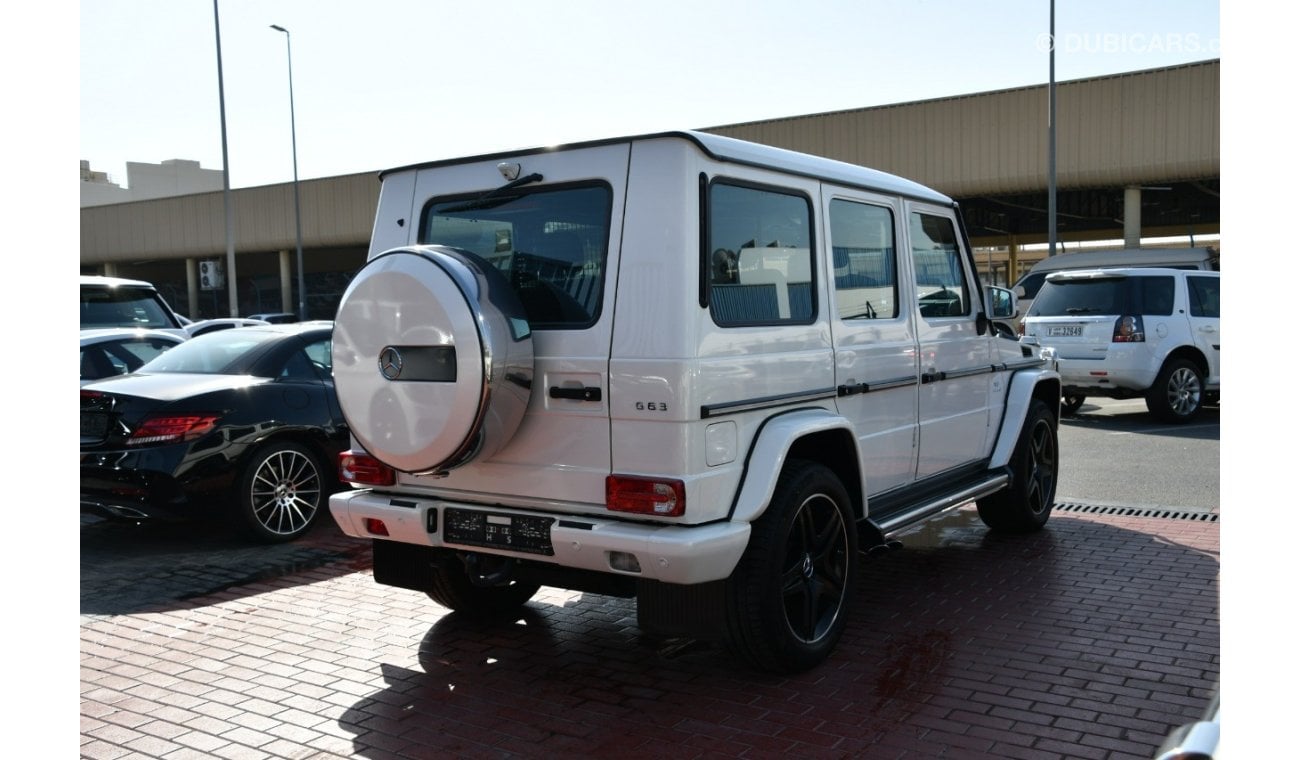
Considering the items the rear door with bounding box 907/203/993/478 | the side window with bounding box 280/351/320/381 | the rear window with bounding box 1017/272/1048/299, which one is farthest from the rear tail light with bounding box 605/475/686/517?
the rear window with bounding box 1017/272/1048/299

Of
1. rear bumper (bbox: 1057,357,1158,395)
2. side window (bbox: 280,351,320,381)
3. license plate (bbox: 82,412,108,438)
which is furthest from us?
rear bumper (bbox: 1057,357,1158,395)

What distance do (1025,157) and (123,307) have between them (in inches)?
908

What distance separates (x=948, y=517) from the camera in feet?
25.7

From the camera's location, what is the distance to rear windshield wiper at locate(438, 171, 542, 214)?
4625 mm

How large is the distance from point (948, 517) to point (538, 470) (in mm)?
4316

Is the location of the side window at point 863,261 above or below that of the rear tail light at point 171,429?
above

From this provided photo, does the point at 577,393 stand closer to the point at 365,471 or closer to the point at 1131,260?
the point at 365,471

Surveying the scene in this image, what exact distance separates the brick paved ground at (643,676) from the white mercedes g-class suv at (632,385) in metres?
0.34

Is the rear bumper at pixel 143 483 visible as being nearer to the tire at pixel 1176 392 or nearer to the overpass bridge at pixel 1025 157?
the tire at pixel 1176 392

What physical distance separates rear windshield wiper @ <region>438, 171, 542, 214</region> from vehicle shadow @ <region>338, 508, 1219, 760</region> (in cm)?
200

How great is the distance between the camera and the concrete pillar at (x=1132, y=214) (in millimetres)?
27500

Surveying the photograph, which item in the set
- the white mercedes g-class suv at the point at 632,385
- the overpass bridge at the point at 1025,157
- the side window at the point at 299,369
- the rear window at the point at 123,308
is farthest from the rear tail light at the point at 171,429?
the overpass bridge at the point at 1025,157

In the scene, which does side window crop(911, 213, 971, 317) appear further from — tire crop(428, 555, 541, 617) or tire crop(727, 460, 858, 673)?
tire crop(428, 555, 541, 617)
